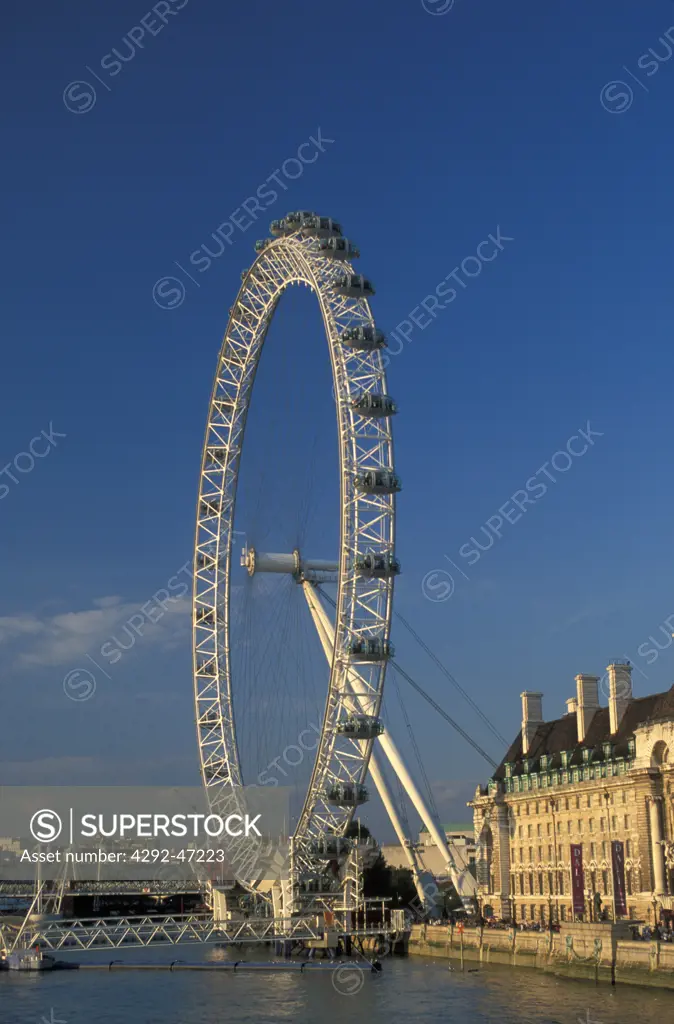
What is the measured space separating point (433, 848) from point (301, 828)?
281 ft

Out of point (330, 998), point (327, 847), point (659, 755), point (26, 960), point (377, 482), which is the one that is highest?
point (377, 482)

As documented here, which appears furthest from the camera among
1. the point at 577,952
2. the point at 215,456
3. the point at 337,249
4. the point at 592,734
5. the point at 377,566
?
the point at 592,734

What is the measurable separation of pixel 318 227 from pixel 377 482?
14224 millimetres

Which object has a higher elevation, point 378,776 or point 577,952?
point 378,776

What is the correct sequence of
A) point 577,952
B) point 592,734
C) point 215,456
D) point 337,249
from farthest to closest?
1. point 592,734
2. point 215,456
3. point 337,249
4. point 577,952

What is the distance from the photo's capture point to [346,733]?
69.9 meters

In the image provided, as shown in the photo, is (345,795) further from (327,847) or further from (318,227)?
(318,227)

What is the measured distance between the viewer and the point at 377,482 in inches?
2761

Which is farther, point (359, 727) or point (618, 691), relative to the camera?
point (618, 691)

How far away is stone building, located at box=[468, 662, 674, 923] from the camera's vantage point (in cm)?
7394

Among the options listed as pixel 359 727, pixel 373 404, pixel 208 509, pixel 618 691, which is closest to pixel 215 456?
pixel 208 509

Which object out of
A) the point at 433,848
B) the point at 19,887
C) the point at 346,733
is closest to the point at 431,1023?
the point at 346,733

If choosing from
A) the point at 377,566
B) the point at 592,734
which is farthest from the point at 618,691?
the point at 377,566

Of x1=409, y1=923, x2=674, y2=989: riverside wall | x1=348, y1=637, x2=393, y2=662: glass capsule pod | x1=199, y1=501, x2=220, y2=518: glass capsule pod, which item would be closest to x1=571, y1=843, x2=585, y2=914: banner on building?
x1=409, y1=923, x2=674, y2=989: riverside wall
